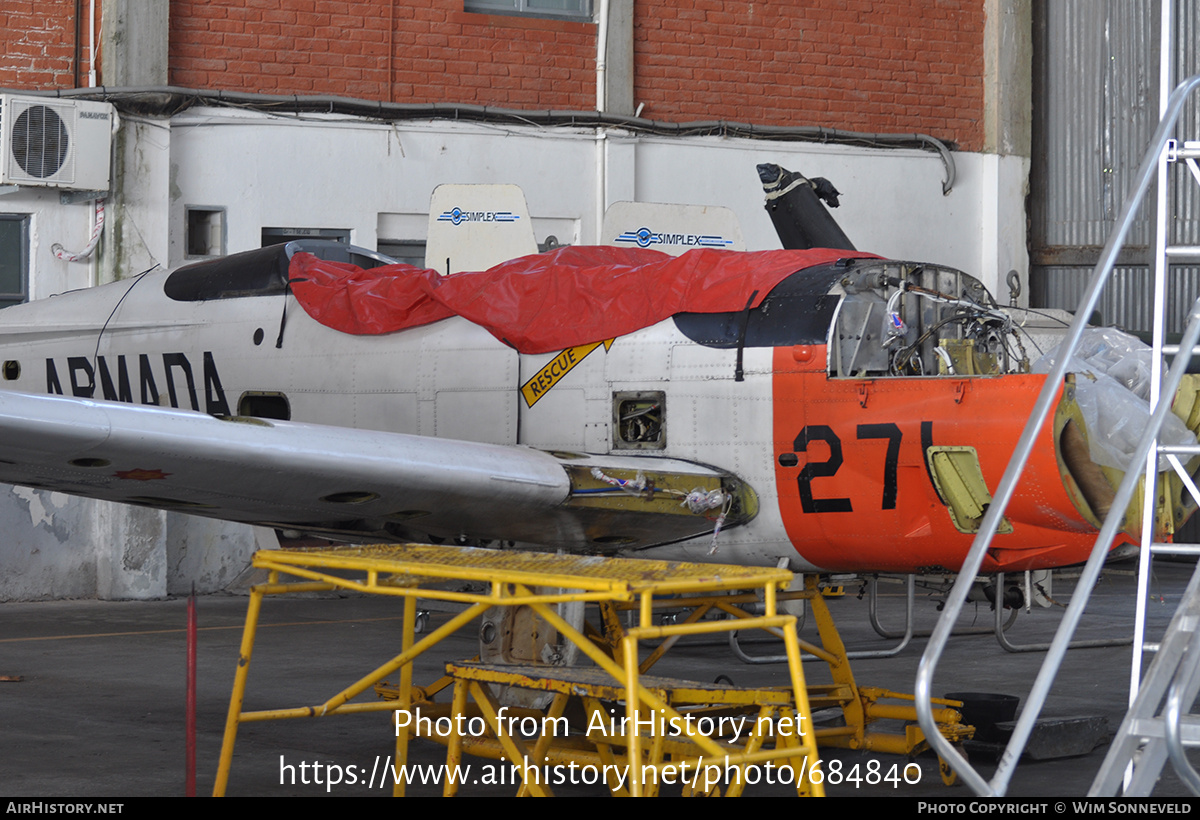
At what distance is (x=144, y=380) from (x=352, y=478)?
3819 mm

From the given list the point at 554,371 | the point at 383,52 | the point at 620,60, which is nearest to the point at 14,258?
the point at 383,52

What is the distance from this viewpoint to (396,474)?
6.59 metres

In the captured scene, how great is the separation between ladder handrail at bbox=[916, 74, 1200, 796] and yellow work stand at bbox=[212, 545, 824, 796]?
1.97ft

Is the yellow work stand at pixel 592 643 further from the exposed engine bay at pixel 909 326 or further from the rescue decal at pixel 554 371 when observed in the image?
the exposed engine bay at pixel 909 326

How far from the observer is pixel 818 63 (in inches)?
617

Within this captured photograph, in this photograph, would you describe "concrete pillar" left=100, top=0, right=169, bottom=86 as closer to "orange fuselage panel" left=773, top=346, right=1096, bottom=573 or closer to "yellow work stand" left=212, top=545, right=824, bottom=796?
"orange fuselage panel" left=773, top=346, right=1096, bottom=573

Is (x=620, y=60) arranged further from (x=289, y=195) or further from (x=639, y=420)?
(x=639, y=420)

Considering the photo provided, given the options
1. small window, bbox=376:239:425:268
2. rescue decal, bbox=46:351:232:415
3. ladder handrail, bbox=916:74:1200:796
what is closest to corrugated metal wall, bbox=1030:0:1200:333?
small window, bbox=376:239:425:268

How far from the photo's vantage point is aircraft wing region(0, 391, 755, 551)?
5.94 meters

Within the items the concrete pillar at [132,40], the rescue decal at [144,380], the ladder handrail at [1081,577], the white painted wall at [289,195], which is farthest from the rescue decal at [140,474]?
the concrete pillar at [132,40]

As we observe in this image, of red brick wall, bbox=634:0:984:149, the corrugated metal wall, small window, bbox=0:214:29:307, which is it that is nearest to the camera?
small window, bbox=0:214:29:307
